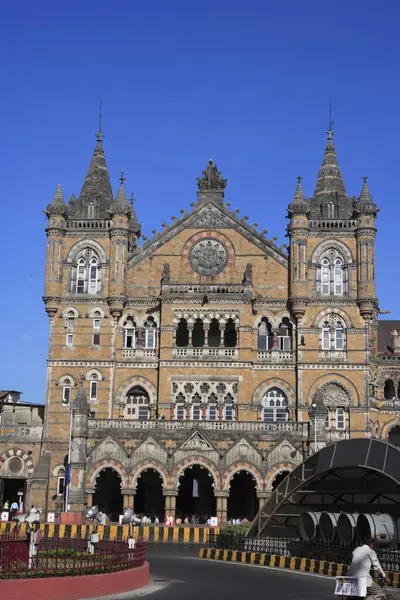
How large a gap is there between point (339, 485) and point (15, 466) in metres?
36.6

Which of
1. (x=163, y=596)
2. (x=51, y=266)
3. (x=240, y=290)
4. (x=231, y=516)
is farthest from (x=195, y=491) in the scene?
(x=163, y=596)

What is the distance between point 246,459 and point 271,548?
21.6 m

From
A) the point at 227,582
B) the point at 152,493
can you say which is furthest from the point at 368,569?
the point at 152,493

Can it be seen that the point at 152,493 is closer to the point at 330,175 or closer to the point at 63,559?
the point at 330,175

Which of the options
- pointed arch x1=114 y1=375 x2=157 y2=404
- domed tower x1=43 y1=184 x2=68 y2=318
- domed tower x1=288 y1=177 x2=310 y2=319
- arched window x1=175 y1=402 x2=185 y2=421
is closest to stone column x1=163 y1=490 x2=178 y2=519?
arched window x1=175 y1=402 x2=185 y2=421

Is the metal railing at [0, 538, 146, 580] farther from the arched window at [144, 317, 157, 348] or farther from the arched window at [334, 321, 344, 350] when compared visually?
the arched window at [334, 321, 344, 350]

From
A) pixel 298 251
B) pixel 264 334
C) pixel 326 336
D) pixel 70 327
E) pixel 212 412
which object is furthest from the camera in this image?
pixel 70 327

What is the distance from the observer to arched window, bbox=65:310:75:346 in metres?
71.1

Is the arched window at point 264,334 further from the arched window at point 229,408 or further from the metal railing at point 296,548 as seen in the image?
the metal railing at point 296,548

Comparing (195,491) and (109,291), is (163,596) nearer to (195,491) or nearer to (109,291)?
(195,491)

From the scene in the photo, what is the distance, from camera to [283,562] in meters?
39.0

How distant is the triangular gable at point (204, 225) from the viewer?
2859 inches

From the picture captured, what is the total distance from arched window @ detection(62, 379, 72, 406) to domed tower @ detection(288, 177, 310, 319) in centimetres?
1733

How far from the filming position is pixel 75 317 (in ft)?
235
